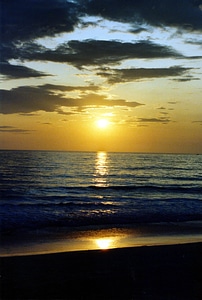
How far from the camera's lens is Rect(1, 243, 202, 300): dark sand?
23.5ft

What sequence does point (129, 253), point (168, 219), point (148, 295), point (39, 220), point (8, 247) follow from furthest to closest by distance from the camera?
point (168, 219) → point (39, 220) → point (8, 247) → point (129, 253) → point (148, 295)

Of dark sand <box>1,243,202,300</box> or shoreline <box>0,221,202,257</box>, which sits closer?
dark sand <box>1,243,202,300</box>

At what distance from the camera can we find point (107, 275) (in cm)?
834

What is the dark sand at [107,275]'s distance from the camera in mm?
7156

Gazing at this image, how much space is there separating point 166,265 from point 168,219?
10210 mm

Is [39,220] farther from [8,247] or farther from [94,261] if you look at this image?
[94,261]

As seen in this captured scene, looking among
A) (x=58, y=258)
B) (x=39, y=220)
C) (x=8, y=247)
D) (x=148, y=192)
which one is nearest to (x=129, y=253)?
(x=58, y=258)

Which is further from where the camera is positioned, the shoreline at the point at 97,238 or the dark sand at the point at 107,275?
the shoreline at the point at 97,238

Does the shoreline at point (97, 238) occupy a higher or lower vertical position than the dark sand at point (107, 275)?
lower

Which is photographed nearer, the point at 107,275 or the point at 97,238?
the point at 107,275

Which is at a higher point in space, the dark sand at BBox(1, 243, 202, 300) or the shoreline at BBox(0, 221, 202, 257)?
the dark sand at BBox(1, 243, 202, 300)

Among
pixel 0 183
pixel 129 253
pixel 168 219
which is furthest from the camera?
pixel 0 183

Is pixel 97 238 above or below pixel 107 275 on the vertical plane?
below

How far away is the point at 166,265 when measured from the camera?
930cm
